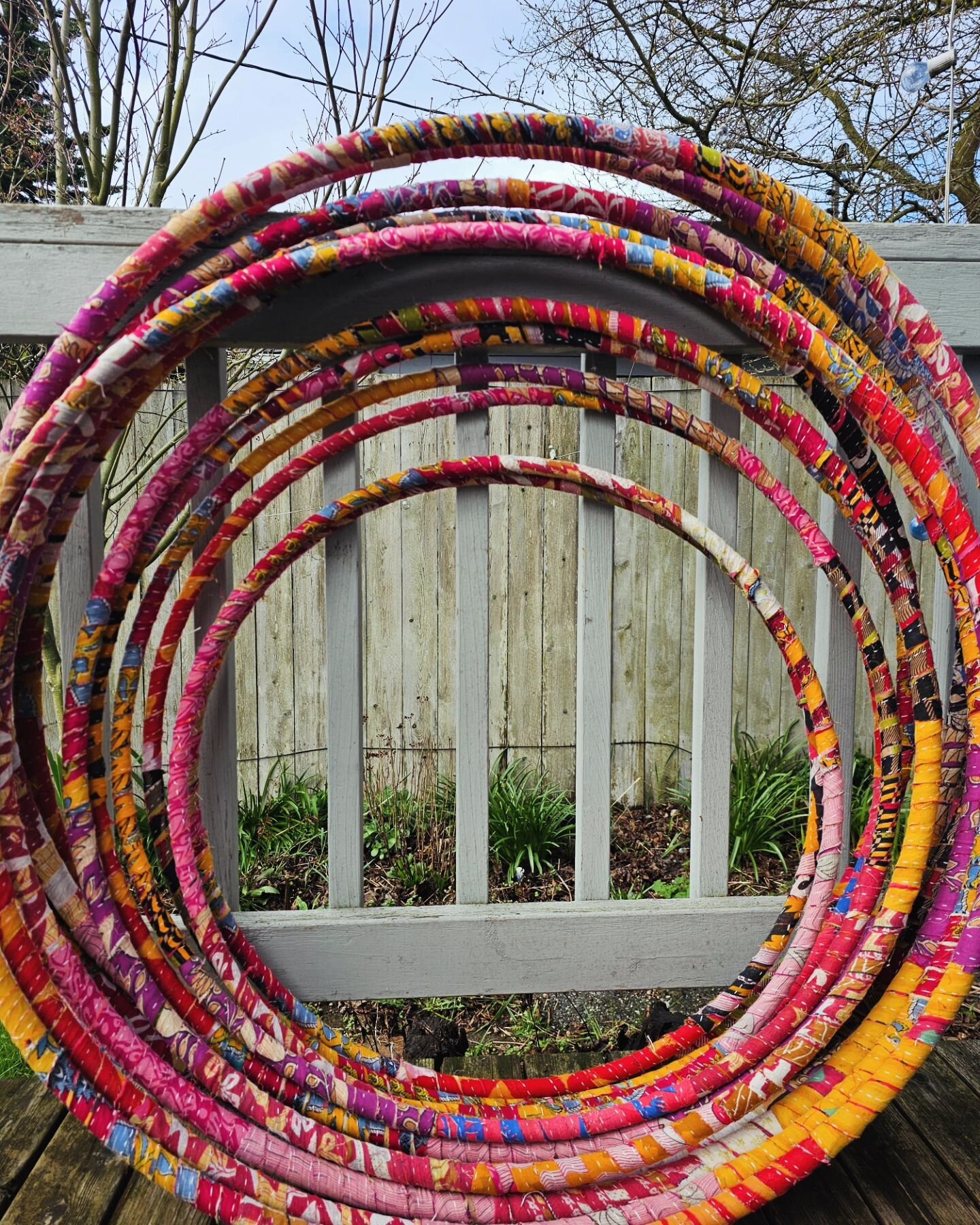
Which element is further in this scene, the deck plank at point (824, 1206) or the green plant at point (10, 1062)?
the green plant at point (10, 1062)

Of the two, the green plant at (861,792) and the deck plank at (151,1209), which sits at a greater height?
the green plant at (861,792)

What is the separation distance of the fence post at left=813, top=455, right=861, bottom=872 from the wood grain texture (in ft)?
0.78

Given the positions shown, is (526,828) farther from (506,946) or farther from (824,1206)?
(824,1206)

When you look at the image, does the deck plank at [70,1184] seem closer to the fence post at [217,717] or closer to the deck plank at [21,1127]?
the deck plank at [21,1127]

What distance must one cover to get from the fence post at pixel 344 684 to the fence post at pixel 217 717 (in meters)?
0.14

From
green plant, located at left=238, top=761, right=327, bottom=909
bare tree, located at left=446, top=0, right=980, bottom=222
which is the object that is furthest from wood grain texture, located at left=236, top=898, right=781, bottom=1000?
bare tree, located at left=446, top=0, right=980, bottom=222

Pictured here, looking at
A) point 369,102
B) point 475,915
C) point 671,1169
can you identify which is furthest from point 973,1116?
point 369,102

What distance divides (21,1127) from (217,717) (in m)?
0.61

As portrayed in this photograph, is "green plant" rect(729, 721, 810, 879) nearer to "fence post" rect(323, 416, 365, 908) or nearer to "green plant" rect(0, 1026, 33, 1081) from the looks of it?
"fence post" rect(323, 416, 365, 908)

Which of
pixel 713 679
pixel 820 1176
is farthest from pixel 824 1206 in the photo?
pixel 713 679

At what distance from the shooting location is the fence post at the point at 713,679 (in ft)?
3.99

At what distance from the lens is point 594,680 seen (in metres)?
1.24

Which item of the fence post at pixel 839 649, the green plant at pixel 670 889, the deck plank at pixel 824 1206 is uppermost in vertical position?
the fence post at pixel 839 649

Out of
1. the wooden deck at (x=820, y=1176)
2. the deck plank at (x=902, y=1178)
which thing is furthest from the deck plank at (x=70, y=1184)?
the deck plank at (x=902, y=1178)
